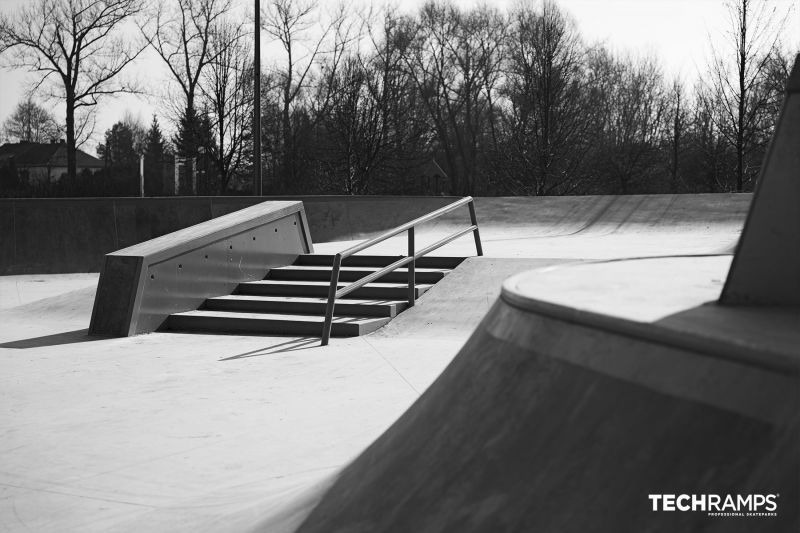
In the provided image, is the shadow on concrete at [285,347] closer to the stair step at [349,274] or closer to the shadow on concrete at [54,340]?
the shadow on concrete at [54,340]

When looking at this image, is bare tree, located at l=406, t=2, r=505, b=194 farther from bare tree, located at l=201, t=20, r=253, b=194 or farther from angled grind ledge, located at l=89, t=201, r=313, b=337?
angled grind ledge, located at l=89, t=201, r=313, b=337

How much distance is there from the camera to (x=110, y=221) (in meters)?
16.7

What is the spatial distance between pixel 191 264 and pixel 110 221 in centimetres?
707

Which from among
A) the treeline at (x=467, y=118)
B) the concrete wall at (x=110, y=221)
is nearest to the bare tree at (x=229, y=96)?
the treeline at (x=467, y=118)

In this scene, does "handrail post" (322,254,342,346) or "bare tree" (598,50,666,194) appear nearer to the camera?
"handrail post" (322,254,342,346)

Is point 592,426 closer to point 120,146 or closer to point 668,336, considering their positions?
point 668,336

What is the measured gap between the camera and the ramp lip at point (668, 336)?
6.39ft

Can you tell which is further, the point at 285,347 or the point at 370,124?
the point at 370,124

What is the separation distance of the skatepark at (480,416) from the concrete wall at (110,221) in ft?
29.3

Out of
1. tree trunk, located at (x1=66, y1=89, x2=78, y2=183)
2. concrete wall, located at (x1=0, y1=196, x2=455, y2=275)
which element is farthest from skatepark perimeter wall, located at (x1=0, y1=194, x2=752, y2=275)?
tree trunk, located at (x1=66, y1=89, x2=78, y2=183)

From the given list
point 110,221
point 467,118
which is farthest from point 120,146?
point 110,221

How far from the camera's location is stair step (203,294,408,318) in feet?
31.9

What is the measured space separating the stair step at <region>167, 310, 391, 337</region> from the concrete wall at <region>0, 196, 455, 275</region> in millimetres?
7078

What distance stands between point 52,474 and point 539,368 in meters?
2.97
